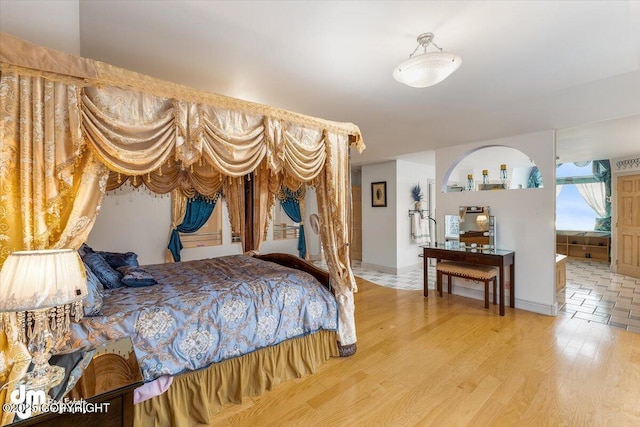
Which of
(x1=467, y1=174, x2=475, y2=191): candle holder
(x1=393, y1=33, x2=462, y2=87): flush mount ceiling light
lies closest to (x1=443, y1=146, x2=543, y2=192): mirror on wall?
(x1=467, y1=174, x2=475, y2=191): candle holder

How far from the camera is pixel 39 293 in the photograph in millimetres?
1127

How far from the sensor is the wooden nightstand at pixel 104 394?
1033 mm

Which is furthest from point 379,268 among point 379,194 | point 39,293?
point 39,293

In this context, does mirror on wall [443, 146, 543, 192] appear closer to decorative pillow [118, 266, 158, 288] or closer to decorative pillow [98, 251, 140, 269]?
decorative pillow [118, 266, 158, 288]

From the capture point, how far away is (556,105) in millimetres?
3186

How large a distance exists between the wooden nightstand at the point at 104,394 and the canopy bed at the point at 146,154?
10.7 inches

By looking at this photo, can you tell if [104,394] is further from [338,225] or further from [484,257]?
[484,257]

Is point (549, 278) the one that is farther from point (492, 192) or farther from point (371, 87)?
point (371, 87)

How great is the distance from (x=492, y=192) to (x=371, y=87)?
8.47ft

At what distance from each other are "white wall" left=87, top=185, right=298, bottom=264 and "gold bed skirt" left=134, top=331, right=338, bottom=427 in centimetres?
355

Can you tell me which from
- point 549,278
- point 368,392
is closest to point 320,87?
point 368,392

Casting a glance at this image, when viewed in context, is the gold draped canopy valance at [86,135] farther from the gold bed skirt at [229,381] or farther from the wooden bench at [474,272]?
the wooden bench at [474,272]

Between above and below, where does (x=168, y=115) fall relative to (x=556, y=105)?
below

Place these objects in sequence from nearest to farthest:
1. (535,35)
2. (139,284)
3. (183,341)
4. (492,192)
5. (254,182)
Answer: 1. (183,341)
2. (535,35)
3. (139,284)
4. (254,182)
5. (492,192)
